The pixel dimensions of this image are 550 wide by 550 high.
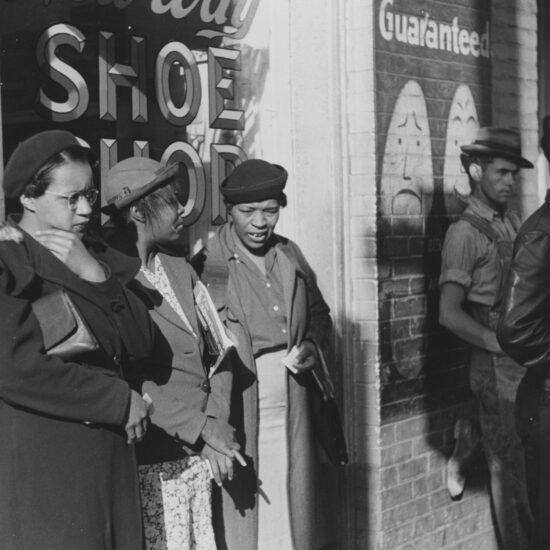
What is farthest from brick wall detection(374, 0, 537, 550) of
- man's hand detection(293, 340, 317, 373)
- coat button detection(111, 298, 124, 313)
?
coat button detection(111, 298, 124, 313)

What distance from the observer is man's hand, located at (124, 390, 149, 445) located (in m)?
3.73

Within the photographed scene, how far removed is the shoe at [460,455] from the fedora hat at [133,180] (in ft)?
8.11

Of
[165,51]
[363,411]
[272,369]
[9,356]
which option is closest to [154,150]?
[165,51]

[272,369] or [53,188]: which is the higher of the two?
[53,188]

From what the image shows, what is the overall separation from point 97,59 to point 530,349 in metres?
2.16

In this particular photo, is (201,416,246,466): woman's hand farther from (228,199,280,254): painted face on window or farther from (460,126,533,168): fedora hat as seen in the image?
(460,126,533,168): fedora hat

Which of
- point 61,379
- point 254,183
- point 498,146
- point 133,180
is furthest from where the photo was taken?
point 498,146

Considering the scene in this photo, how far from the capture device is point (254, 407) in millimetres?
4801

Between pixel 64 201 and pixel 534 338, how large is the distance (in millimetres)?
1831

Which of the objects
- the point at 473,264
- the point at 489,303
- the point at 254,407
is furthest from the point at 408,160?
the point at 254,407

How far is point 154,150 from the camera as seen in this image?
5.40m

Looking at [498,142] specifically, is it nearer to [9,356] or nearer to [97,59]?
[97,59]

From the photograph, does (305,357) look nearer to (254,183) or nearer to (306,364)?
(306,364)

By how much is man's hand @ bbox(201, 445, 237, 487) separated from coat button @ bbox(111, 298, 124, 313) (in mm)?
762
